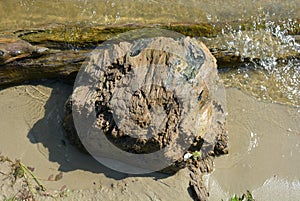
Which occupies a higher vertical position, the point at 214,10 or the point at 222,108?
the point at 214,10

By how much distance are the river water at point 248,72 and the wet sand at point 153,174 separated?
0.01 meters

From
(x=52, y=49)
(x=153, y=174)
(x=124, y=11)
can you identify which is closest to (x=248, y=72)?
(x=124, y=11)

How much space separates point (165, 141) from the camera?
11.2 feet

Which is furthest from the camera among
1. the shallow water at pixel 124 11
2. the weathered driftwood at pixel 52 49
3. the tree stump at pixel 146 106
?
the shallow water at pixel 124 11

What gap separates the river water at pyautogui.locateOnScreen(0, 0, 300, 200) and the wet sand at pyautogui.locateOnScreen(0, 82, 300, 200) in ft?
0.04

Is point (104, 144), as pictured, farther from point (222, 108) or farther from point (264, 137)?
point (264, 137)

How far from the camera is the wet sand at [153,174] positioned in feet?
12.1

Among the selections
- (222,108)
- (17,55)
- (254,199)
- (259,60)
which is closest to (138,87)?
(222,108)

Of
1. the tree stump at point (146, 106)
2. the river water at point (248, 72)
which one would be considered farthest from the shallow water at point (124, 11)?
the tree stump at point (146, 106)

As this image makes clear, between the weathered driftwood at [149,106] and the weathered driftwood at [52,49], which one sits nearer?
the weathered driftwood at [149,106]

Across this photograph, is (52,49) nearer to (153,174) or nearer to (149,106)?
(149,106)

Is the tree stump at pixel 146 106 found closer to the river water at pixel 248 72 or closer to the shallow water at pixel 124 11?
the river water at pixel 248 72

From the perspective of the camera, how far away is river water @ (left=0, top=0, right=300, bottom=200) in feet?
13.3

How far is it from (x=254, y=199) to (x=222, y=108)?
0.95 metres
